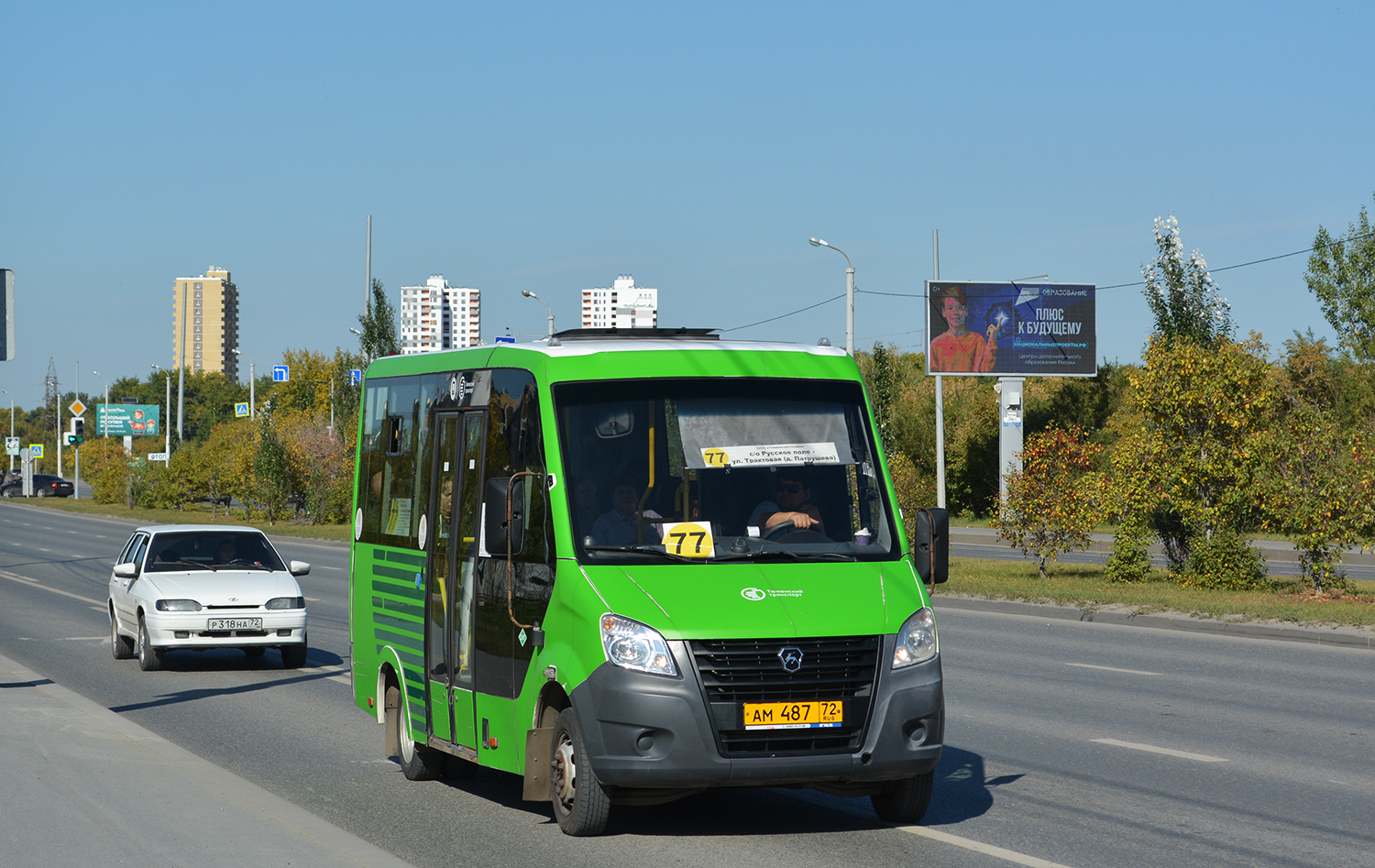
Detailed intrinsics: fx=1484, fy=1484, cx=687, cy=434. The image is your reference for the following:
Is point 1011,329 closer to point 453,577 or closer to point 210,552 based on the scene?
point 210,552

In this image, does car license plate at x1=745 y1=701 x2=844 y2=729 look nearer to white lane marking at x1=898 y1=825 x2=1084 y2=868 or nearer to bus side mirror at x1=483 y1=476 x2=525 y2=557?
white lane marking at x1=898 y1=825 x2=1084 y2=868

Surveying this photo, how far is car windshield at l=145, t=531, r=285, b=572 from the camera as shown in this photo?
16609mm

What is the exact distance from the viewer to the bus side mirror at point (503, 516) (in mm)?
7430

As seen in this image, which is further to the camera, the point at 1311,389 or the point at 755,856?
the point at 1311,389

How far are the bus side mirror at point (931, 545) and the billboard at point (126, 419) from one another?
11973 cm

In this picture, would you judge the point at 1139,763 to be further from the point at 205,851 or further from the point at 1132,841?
the point at 205,851

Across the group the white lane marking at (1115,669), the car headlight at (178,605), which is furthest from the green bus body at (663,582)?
the white lane marking at (1115,669)

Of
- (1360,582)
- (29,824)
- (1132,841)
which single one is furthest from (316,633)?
(1360,582)

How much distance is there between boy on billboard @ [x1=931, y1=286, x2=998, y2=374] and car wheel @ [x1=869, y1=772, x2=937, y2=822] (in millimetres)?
43271

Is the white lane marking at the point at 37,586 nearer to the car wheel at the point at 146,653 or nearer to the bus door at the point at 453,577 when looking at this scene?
the car wheel at the point at 146,653

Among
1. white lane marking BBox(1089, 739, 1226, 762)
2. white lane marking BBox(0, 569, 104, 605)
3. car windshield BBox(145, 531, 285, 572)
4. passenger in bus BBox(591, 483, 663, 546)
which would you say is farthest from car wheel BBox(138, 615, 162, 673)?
white lane marking BBox(0, 569, 104, 605)

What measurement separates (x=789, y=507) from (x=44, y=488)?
370 feet

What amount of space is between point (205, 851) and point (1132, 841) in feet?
14.6

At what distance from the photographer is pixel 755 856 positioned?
713 cm
